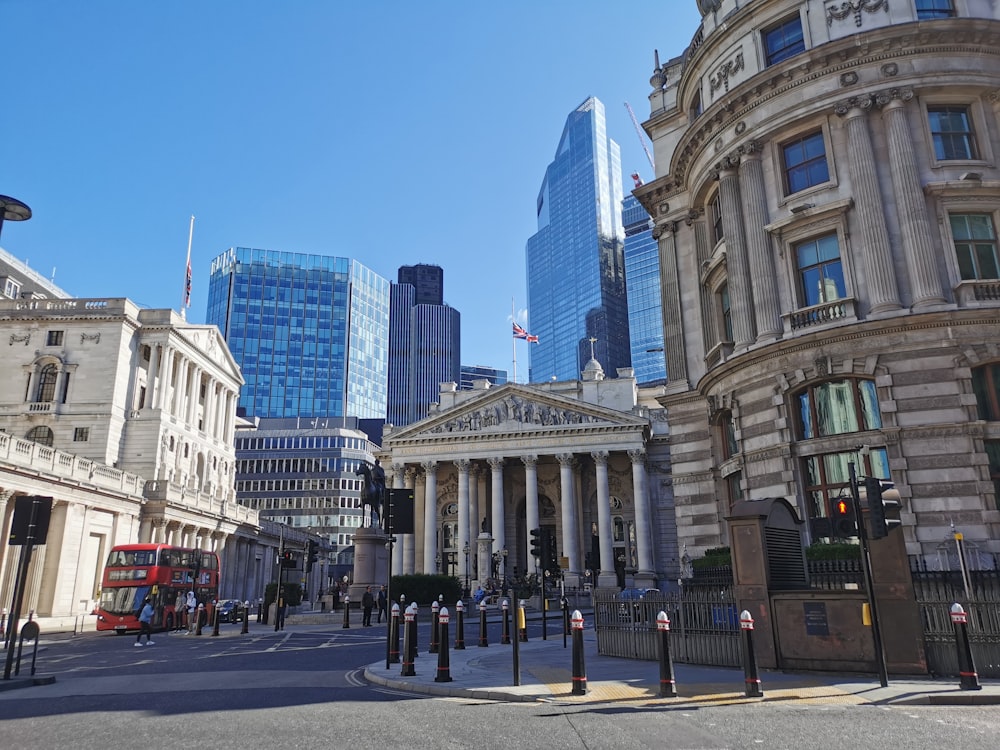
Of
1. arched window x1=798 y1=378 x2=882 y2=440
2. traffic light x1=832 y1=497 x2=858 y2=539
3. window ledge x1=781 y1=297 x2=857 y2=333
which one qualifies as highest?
window ledge x1=781 y1=297 x2=857 y2=333

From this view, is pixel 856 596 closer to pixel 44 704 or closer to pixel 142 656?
pixel 44 704

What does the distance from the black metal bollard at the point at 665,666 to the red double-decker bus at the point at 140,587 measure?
2785 centimetres

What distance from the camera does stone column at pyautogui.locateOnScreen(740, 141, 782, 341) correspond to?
931 inches

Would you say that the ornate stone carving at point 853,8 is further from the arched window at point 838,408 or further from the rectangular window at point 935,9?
the arched window at point 838,408

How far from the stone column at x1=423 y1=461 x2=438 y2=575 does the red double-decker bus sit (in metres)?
31.3

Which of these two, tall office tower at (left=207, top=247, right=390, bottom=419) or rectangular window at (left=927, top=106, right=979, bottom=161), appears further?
tall office tower at (left=207, top=247, right=390, bottom=419)

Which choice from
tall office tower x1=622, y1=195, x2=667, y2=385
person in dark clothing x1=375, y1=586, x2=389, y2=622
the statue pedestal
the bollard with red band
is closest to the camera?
the bollard with red band

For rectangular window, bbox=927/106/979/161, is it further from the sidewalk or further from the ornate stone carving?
the sidewalk

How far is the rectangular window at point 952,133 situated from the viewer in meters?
22.8

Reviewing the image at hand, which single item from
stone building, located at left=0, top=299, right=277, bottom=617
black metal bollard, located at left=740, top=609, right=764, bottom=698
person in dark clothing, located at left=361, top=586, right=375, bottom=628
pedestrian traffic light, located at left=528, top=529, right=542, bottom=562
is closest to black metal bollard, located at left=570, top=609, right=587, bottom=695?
black metal bollard, located at left=740, top=609, right=764, bottom=698

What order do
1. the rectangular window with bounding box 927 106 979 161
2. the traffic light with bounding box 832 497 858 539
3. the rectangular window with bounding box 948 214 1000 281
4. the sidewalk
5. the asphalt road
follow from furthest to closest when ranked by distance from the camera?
the rectangular window with bounding box 927 106 979 161
the rectangular window with bounding box 948 214 1000 281
the traffic light with bounding box 832 497 858 539
the sidewalk
the asphalt road

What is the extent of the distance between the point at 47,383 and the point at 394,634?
49.9 m

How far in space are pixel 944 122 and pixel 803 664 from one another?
18308 mm

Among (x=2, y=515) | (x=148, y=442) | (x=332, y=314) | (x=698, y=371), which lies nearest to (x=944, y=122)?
(x=698, y=371)
